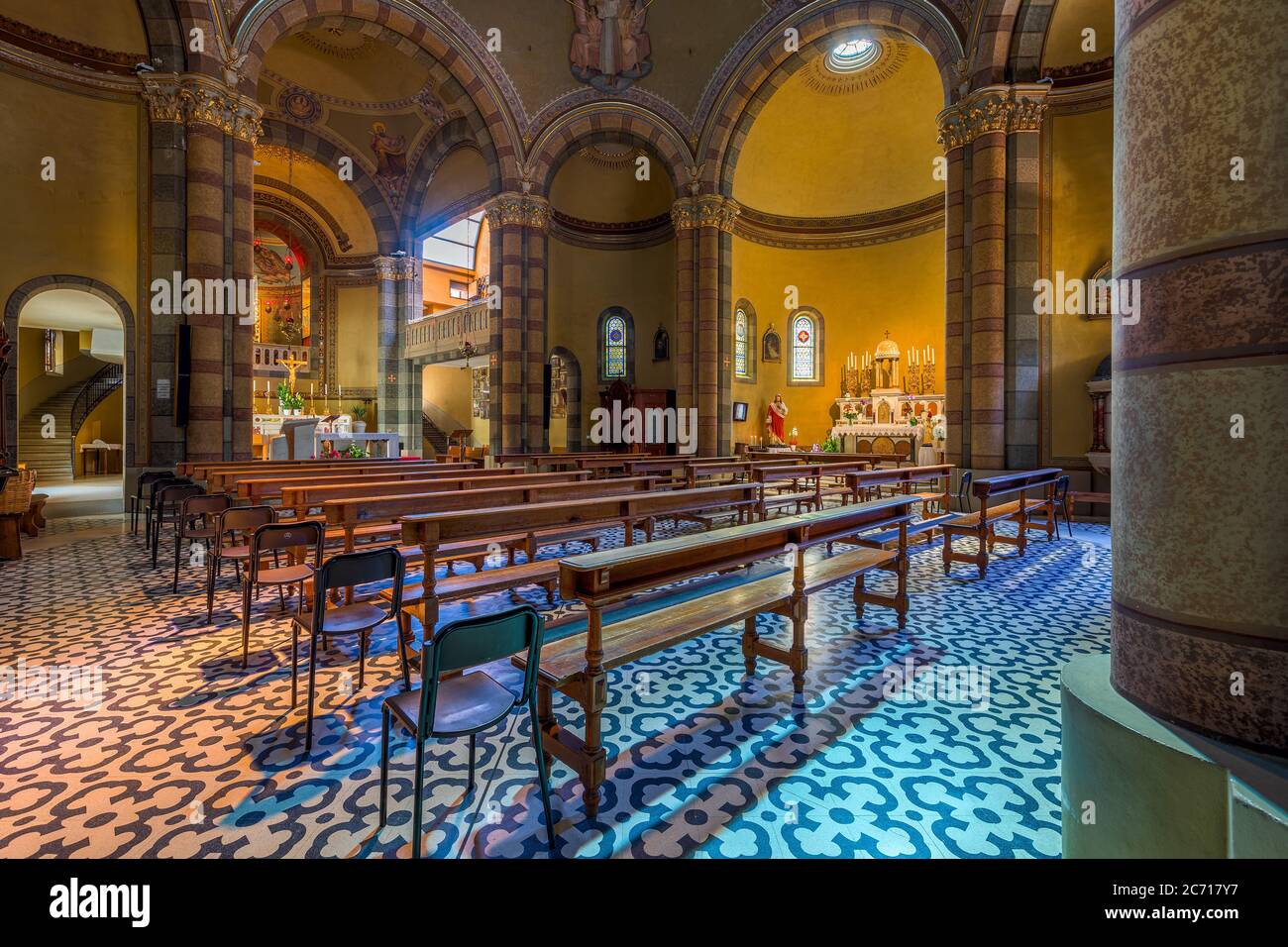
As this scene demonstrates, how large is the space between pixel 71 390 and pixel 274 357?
5440mm

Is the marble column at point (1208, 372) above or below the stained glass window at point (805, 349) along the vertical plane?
below

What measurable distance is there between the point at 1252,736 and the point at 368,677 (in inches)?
166

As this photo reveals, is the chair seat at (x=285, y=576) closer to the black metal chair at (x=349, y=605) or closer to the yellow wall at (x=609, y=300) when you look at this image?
the black metal chair at (x=349, y=605)

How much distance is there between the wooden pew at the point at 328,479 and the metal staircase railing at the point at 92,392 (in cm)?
1590

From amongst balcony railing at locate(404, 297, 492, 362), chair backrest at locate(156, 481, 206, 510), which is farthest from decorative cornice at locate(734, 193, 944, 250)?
chair backrest at locate(156, 481, 206, 510)

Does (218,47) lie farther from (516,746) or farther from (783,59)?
(516,746)

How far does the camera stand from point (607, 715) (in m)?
3.40

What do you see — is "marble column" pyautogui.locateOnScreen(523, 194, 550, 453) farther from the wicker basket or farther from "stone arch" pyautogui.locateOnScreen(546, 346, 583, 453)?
the wicker basket

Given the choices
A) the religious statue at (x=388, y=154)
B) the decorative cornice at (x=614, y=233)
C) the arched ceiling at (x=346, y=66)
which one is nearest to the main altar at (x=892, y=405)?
the decorative cornice at (x=614, y=233)

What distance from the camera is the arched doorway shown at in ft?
34.1

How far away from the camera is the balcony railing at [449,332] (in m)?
18.2

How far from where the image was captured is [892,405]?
17.8 meters

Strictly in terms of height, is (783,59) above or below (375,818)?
above

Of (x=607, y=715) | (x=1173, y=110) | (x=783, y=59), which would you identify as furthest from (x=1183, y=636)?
(x=783, y=59)
